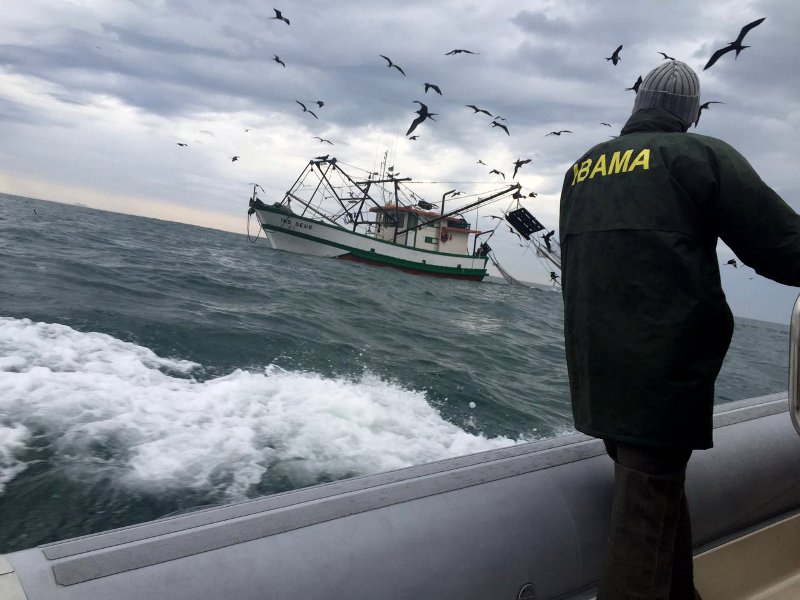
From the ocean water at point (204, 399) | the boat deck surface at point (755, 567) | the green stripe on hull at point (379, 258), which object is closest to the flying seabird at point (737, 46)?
the ocean water at point (204, 399)

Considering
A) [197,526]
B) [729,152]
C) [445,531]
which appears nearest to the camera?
[197,526]

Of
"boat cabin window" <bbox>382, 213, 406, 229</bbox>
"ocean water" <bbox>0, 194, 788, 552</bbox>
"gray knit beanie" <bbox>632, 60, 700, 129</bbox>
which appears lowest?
"ocean water" <bbox>0, 194, 788, 552</bbox>

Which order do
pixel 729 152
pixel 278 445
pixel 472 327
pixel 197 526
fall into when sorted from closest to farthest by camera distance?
pixel 197 526 → pixel 729 152 → pixel 278 445 → pixel 472 327

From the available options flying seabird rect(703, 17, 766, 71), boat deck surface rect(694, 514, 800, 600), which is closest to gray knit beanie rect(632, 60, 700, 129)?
boat deck surface rect(694, 514, 800, 600)

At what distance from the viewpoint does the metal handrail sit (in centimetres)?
127

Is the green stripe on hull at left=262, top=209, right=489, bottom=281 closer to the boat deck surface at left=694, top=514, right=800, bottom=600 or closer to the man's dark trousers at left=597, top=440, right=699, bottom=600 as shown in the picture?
the boat deck surface at left=694, top=514, right=800, bottom=600

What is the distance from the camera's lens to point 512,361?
26.1 ft

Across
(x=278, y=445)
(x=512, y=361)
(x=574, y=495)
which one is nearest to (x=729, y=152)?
(x=574, y=495)

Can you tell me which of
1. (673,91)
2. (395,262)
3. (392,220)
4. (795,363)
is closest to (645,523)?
(795,363)

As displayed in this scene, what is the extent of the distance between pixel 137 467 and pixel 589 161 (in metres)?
2.59

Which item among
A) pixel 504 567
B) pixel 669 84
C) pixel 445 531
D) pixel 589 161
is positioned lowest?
pixel 504 567

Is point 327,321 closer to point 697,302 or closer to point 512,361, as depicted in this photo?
point 512,361

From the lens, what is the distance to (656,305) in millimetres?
1251

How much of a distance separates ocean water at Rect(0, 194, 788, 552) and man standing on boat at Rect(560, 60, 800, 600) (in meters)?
1.98
